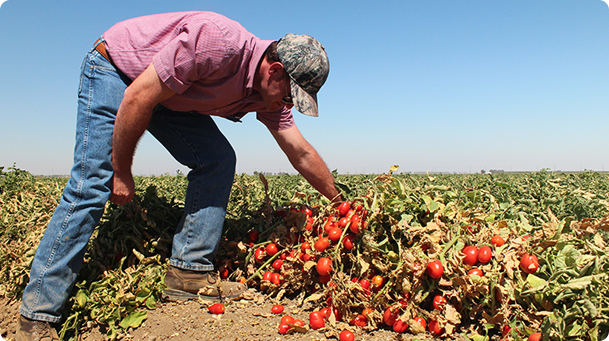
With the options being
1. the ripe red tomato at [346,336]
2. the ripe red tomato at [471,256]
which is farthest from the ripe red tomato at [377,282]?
the ripe red tomato at [471,256]

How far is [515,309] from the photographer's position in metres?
2.07

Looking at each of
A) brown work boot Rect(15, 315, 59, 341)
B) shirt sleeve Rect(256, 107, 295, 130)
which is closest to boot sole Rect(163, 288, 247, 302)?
brown work boot Rect(15, 315, 59, 341)

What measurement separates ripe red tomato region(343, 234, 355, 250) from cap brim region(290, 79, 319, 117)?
915 mm

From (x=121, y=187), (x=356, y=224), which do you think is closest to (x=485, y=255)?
(x=356, y=224)

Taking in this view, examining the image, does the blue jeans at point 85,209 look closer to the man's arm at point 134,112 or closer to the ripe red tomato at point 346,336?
the man's arm at point 134,112

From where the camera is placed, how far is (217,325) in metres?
2.56

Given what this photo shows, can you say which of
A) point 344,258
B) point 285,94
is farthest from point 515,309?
point 285,94

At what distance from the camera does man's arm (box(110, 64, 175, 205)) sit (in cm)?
232

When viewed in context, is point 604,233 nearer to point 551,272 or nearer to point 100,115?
point 551,272

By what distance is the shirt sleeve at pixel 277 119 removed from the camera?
325 cm

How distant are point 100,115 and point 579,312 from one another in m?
3.07

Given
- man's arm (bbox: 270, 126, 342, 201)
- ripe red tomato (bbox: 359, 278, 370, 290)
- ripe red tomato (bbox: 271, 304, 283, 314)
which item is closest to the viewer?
ripe red tomato (bbox: 359, 278, 370, 290)

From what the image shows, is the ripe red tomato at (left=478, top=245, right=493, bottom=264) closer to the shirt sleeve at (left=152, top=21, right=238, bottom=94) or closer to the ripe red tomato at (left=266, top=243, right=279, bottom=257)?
the ripe red tomato at (left=266, top=243, right=279, bottom=257)

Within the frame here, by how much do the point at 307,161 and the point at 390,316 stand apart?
56.9 inches
